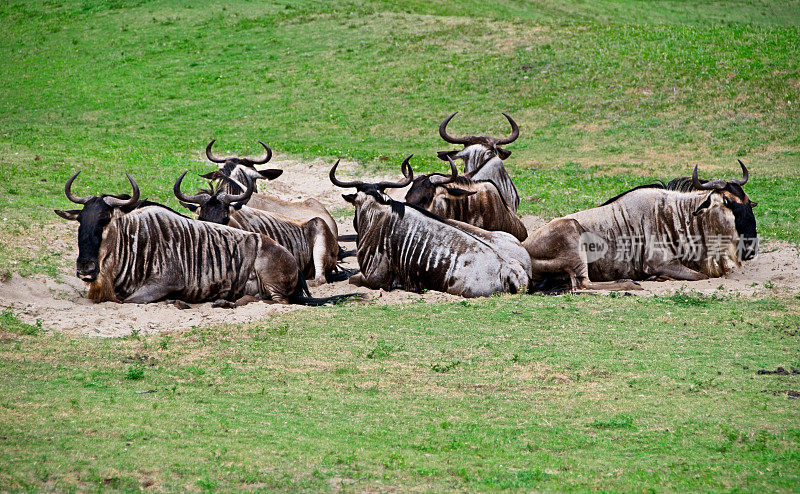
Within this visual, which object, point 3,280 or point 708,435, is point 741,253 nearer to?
point 708,435

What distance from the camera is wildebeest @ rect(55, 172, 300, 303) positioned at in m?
12.0

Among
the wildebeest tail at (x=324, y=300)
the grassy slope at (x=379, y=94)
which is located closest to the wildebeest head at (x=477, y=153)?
the grassy slope at (x=379, y=94)

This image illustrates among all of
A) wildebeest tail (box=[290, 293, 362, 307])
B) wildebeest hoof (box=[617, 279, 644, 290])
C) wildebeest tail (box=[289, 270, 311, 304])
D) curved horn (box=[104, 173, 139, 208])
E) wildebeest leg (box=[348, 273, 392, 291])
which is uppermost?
curved horn (box=[104, 173, 139, 208])

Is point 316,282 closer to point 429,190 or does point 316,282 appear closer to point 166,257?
point 429,190

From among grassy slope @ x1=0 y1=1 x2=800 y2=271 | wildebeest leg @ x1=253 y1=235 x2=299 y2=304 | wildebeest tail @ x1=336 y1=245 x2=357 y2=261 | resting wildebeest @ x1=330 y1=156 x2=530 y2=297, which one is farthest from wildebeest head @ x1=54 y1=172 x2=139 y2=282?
wildebeest tail @ x1=336 y1=245 x2=357 y2=261

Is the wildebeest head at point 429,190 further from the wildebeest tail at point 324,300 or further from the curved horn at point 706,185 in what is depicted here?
the curved horn at point 706,185

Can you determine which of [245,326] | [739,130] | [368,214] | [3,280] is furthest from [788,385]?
[739,130]

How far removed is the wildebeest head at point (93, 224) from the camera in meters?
11.8

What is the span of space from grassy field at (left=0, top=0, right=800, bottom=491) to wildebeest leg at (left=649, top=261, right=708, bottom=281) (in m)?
1.87

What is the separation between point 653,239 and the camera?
14.0m

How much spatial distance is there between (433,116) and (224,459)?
74.8 feet

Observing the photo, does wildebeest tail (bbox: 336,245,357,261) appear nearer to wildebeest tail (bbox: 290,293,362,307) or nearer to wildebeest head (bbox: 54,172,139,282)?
wildebeest tail (bbox: 290,293,362,307)

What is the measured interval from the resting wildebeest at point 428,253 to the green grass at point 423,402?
51.2 inches

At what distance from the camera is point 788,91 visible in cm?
2681
